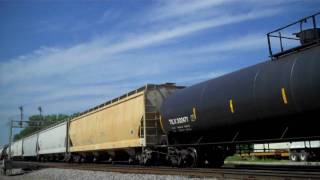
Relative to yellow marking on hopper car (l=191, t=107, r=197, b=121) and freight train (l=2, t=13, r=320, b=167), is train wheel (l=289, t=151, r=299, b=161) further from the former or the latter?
yellow marking on hopper car (l=191, t=107, r=197, b=121)

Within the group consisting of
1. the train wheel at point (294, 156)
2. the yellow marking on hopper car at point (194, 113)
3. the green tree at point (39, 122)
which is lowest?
the train wheel at point (294, 156)

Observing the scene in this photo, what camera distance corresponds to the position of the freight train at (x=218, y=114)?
1098 centimetres

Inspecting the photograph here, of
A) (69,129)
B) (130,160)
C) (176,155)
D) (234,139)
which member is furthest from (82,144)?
(234,139)

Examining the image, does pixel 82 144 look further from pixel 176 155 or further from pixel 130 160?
pixel 176 155

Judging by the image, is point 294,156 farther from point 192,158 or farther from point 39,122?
point 39,122

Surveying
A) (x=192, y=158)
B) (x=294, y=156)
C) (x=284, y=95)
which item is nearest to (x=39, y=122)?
(x=294, y=156)

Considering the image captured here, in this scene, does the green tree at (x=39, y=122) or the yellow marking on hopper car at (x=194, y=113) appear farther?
the green tree at (x=39, y=122)

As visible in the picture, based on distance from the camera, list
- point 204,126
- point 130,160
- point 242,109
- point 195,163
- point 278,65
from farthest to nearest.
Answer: point 130,160
point 195,163
point 204,126
point 242,109
point 278,65

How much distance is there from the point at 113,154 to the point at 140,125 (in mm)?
5491

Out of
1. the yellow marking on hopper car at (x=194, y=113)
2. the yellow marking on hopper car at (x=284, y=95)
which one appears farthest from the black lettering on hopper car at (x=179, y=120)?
the yellow marking on hopper car at (x=284, y=95)

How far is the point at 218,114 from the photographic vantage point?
1374 cm

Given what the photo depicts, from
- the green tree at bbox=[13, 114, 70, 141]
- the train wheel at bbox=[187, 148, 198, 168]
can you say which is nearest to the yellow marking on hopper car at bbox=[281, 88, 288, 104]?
the train wheel at bbox=[187, 148, 198, 168]

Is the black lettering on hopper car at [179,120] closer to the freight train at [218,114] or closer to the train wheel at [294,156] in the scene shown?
the freight train at [218,114]

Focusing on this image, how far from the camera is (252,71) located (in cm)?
1281
